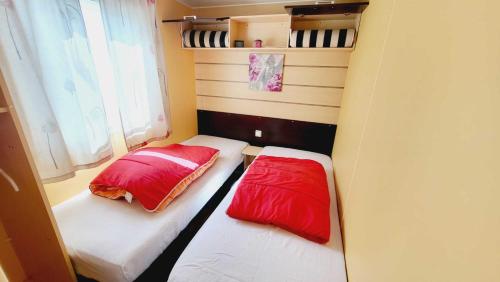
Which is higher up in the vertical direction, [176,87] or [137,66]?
[137,66]

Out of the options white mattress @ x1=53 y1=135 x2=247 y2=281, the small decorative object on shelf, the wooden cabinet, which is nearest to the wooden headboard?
the small decorative object on shelf

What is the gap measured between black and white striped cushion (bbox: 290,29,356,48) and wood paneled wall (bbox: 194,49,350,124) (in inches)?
9.4

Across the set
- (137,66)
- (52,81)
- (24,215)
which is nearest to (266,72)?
(137,66)

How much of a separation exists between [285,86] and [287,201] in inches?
59.4

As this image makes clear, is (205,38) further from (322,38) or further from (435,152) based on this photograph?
(435,152)

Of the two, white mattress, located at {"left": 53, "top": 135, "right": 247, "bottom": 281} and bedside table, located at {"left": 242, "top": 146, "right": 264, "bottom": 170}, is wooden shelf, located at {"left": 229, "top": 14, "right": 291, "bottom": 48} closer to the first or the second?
bedside table, located at {"left": 242, "top": 146, "right": 264, "bottom": 170}

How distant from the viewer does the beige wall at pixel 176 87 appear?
1.74 m

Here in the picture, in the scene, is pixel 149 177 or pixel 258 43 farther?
pixel 258 43

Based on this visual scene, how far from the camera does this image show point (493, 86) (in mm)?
329

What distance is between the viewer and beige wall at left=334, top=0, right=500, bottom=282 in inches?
12.9

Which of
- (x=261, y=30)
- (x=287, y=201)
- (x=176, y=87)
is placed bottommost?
(x=287, y=201)

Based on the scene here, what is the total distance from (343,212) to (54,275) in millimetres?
1676

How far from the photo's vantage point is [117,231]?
1.09 meters

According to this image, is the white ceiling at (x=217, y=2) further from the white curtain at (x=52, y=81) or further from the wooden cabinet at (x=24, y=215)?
the wooden cabinet at (x=24, y=215)
